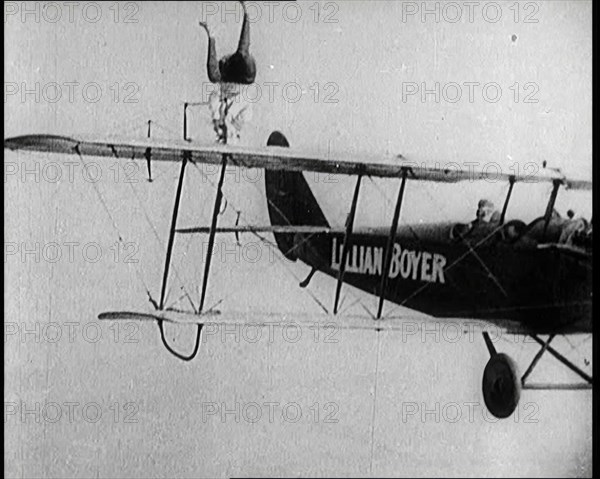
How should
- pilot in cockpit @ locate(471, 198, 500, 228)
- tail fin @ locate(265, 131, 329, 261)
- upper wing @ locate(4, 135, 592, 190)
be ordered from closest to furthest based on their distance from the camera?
upper wing @ locate(4, 135, 592, 190) < tail fin @ locate(265, 131, 329, 261) < pilot in cockpit @ locate(471, 198, 500, 228)

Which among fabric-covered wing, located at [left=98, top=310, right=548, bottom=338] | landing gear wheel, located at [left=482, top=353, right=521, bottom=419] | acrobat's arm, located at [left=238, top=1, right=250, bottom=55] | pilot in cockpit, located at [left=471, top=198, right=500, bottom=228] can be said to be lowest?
landing gear wheel, located at [left=482, top=353, right=521, bottom=419]

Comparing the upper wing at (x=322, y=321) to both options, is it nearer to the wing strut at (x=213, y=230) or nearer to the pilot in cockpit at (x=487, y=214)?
the wing strut at (x=213, y=230)

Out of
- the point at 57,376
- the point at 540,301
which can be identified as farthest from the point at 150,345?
the point at 540,301

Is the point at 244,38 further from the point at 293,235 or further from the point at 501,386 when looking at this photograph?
the point at 501,386

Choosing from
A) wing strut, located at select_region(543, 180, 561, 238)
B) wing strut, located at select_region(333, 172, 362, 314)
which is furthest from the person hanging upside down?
wing strut, located at select_region(543, 180, 561, 238)

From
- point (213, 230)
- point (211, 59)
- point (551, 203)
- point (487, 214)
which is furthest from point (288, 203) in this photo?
point (551, 203)

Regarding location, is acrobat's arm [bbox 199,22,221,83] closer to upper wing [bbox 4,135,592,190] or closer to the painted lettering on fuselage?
upper wing [bbox 4,135,592,190]

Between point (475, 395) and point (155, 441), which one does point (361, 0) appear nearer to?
point (475, 395)
